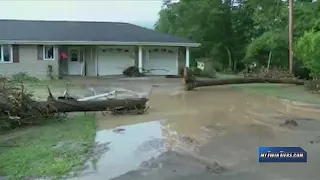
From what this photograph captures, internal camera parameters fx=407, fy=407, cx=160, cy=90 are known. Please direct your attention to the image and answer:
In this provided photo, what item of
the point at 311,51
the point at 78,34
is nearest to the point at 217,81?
the point at 311,51

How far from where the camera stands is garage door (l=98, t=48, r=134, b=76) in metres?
29.0

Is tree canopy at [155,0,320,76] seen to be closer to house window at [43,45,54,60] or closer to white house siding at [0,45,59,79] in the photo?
house window at [43,45,54,60]

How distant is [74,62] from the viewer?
29.0 meters

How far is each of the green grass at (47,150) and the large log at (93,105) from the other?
59 cm

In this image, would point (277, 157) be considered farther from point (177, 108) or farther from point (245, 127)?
point (177, 108)

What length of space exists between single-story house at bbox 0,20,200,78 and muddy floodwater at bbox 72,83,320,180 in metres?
14.1

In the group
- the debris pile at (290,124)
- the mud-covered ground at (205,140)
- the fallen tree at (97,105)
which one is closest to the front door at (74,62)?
the mud-covered ground at (205,140)

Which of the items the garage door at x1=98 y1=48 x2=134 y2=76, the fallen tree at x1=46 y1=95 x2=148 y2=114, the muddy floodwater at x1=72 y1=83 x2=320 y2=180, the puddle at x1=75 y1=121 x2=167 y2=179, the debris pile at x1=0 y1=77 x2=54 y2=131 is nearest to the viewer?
the muddy floodwater at x1=72 y1=83 x2=320 y2=180

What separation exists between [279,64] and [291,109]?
66.5ft

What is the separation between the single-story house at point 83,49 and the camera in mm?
26438

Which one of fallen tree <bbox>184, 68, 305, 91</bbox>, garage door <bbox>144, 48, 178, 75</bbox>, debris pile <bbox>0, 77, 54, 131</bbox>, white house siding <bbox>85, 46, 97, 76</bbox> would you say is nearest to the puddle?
debris pile <bbox>0, 77, 54, 131</bbox>

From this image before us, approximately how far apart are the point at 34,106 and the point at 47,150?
2.96 m

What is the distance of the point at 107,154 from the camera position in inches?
289

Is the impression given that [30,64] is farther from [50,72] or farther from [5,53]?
[5,53]
